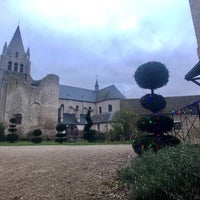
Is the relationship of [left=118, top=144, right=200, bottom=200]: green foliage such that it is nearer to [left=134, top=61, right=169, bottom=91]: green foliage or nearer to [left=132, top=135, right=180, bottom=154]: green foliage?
[left=132, top=135, right=180, bottom=154]: green foliage

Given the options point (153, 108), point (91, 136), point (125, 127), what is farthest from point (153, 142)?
point (91, 136)

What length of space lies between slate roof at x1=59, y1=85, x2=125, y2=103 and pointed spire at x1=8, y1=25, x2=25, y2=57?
10584 mm

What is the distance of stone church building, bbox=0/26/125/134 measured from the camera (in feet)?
78.6

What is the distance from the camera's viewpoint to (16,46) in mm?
32906

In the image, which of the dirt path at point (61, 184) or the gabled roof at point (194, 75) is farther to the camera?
the gabled roof at point (194, 75)

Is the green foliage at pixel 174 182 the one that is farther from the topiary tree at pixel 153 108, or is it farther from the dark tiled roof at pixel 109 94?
the dark tiled roof at pixel 109 94

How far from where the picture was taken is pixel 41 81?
27156 millimetres

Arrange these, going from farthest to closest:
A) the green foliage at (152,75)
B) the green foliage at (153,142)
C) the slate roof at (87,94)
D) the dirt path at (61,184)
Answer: the slate roof at (87,94) < the green foliage at (152,75) < the green foliage at (153,142) < the dirt path at (61,184)

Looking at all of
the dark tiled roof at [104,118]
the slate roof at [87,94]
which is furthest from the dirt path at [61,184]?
the slate roof at [87,94]

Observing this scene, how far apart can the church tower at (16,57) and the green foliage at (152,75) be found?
101 feet

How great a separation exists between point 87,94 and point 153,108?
31.8 meters

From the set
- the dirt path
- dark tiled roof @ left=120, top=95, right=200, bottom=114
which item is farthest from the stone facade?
the dirt path

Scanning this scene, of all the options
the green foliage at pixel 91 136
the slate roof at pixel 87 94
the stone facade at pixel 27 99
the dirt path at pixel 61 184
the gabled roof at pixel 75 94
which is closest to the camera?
the dirt path at pixel 61 184

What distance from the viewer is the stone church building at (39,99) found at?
78.6 feet
